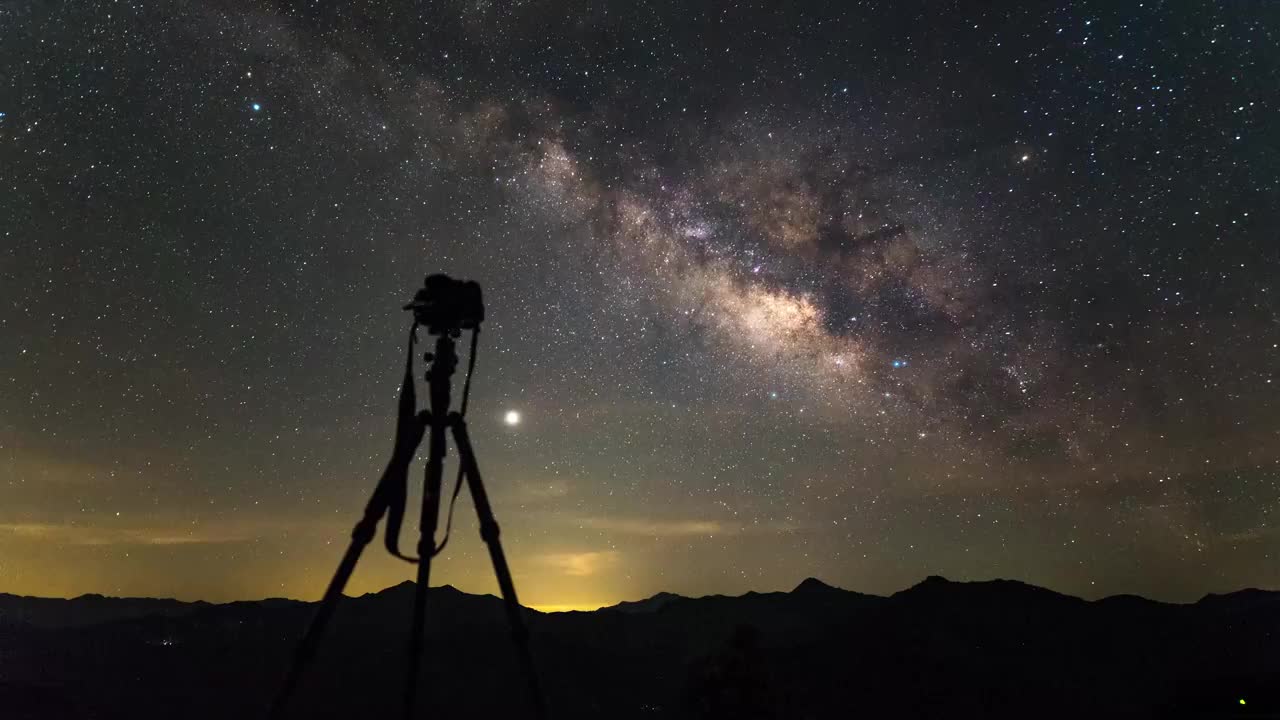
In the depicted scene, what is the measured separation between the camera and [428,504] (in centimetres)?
519

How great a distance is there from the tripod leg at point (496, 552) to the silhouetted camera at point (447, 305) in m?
0.74

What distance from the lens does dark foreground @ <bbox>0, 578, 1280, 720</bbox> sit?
44.4m

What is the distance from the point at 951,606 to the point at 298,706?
48224 mm

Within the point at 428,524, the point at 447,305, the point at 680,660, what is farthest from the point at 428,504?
the point at 680,660

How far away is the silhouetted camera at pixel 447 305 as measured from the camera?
217 inches

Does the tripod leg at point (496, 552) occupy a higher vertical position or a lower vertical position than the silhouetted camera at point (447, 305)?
lower

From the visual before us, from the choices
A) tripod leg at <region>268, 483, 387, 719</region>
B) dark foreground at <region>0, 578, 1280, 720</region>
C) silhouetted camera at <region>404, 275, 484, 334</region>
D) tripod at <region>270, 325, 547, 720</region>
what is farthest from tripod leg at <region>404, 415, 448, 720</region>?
dark foreground at <region>0, 578, 1280, 720</region>

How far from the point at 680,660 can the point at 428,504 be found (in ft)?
197

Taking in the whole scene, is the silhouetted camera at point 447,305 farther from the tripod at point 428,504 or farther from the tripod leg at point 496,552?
the tripod leg at point 496,552

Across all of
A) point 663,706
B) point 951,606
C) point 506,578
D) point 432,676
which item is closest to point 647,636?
point 663,706

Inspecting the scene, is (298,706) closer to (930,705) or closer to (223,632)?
(223,632)

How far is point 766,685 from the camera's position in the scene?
27078mm

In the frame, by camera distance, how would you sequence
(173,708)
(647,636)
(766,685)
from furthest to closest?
(647,636), (173,708), (766,685)

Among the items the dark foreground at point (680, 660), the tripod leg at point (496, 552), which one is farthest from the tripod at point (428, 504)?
the dark foreground at point (680, 660)
